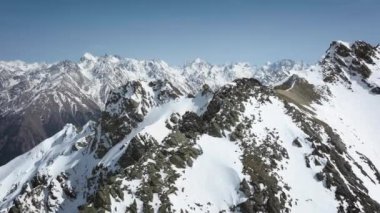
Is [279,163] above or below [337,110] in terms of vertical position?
above

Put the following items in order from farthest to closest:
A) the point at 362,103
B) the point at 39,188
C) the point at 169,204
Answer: the point at 362,103 < the point at 39,188 < the point at 169,204

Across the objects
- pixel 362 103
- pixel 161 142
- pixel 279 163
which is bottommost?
pixel 362 103

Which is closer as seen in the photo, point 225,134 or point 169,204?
point 169,204

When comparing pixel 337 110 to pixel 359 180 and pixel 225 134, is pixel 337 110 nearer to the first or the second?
pixel 359 180

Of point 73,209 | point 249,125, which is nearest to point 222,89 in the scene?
point 249,125

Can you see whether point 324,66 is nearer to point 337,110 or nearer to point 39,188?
point 337,110

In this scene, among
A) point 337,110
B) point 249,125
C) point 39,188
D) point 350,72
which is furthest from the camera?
point 350,72

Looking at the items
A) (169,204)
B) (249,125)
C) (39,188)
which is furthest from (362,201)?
(39,188)
